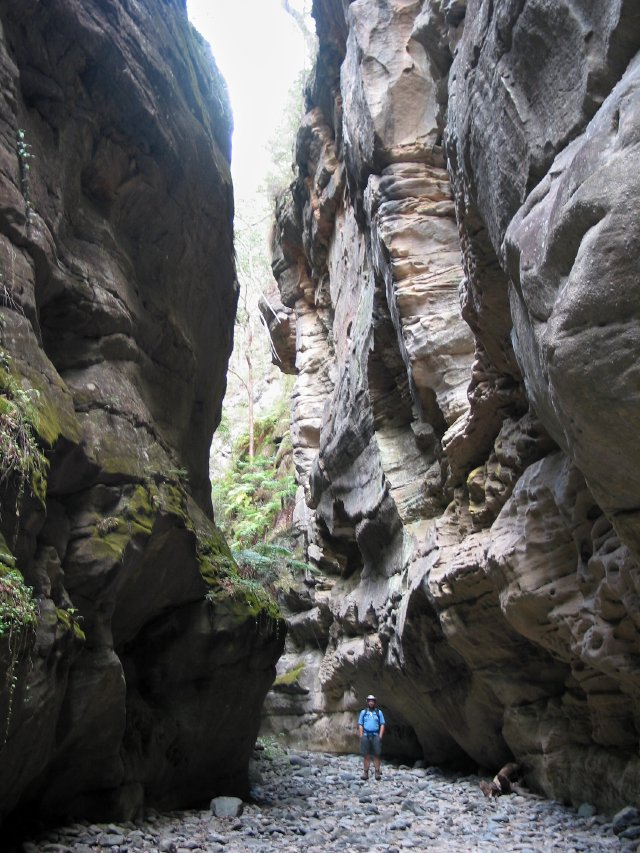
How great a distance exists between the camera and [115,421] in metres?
7.98

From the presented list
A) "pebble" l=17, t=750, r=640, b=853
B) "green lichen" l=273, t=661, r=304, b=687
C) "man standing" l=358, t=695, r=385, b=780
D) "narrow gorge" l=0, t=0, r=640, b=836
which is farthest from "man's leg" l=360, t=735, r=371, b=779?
"green lichen" l=273, t=661, r=304, b=687

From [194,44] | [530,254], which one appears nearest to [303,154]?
[194,44]

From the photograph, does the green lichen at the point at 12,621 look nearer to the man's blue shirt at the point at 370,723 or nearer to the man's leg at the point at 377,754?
the man's blue shirt at the point at 370,723

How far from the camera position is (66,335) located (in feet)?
26.5

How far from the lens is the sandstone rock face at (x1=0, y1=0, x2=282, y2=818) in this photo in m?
6.22

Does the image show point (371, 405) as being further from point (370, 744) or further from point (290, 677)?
point (290, 677)

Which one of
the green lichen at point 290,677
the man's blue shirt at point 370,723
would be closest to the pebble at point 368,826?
the man's blue shirt at point 370,723

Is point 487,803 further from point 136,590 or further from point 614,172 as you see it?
point 614,172

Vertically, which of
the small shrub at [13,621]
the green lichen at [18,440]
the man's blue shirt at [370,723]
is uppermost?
the green lichen at [18,440]

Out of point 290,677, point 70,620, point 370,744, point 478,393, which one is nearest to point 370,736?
point 370,744

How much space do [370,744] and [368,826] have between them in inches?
165

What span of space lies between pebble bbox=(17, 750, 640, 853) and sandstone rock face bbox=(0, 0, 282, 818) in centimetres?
58

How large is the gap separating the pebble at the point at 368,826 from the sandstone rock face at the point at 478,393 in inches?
27.6

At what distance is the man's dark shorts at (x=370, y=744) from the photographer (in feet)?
40.1
